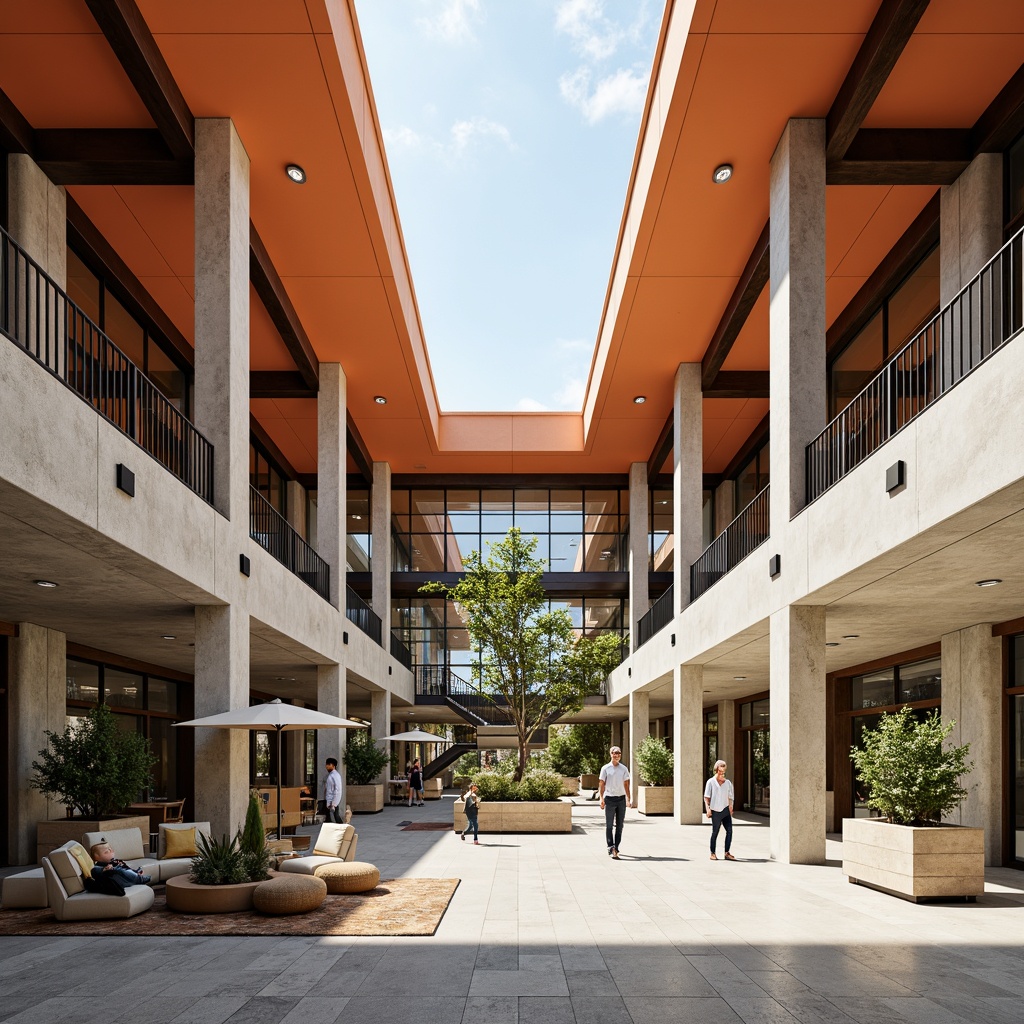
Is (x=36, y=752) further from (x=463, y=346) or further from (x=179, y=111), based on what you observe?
(x=463, y=346)

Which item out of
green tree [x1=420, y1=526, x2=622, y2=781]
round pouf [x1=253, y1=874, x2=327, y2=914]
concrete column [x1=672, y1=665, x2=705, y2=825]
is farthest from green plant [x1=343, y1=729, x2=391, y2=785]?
round pouf [x1=253, y1=874, x2=327, y2=914]

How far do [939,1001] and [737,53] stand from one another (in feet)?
36.0

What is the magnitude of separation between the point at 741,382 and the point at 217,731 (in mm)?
14872

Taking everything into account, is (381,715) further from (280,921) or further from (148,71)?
(148,71)

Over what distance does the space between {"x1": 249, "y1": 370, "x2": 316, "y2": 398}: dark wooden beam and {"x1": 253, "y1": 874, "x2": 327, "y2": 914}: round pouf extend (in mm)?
14845

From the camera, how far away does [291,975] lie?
8117 mm

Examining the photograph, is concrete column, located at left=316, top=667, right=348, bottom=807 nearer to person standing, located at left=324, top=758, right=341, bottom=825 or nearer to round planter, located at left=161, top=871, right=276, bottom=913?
person standing, located at left=324, top=758, right=341, bottom=825

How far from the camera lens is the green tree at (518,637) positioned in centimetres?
2759

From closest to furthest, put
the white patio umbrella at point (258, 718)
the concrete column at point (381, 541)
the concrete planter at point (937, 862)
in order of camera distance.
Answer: the concrete planter at point (937, 862), the white patio umbrella at point (258, 718), the concrete column at point (381, 541)

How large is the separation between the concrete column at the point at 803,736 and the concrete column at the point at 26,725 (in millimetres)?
11764

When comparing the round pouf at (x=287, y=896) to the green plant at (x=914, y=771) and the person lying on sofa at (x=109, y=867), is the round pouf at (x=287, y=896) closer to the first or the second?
the person lying on sofa at (x=109, y=867)

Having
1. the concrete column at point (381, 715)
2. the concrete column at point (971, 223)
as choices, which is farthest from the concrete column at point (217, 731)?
the concrete column at point (381, 715)

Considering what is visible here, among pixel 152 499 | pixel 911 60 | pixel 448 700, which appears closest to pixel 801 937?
pixel 152 499

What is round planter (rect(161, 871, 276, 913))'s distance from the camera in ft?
36.3
